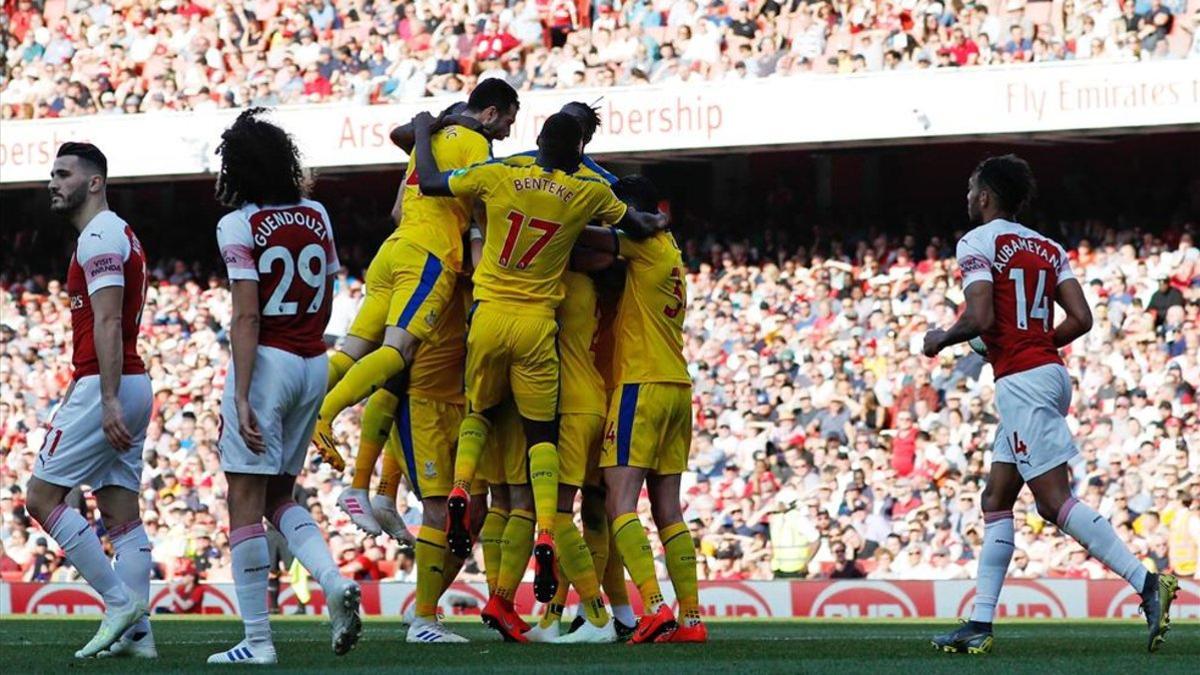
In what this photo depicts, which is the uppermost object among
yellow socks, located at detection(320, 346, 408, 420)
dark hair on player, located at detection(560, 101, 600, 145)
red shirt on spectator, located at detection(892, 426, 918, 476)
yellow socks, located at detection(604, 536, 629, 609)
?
dark hair on player, located at detection(560, 101, 600, 145)

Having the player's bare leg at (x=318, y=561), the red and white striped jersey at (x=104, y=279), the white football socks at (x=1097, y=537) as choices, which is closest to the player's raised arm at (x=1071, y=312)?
the white football socks at (x=1097, y=537)

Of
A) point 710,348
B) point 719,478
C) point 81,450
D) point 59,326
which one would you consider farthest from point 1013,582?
point 59,326

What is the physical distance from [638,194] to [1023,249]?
2.29 m

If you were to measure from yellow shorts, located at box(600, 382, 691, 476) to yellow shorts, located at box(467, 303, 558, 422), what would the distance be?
1.13 feet

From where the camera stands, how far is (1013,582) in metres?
18.1

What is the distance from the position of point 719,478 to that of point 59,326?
10529mm

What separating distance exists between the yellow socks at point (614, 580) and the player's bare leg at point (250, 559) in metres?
3.18

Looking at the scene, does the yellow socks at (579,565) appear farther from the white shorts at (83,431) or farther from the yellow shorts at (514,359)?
the white shorts at (83,431)

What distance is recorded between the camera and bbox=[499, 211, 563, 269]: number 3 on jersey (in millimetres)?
10547

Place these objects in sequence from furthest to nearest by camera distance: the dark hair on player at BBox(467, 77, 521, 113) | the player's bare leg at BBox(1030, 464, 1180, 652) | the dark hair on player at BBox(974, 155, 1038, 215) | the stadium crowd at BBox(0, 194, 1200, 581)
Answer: the stadium crowd at BBox(0, 194, 1200, 581) → the dark hair on player at BBox(467, 77, 521, 113) → the dark hair on player at BBox(974, 155, 1038, 215) → the player's bare leg at BBox(1030, 464, 1180, 652)

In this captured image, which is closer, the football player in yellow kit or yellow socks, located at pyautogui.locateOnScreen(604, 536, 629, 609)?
the football player in yellow kit

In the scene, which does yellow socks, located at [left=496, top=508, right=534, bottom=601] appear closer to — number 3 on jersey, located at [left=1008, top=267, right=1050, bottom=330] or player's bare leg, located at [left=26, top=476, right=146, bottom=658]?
player's bare leg, located at [left=26, top=476, right=146, bottom=658]

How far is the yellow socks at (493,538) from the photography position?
1138 centimetres

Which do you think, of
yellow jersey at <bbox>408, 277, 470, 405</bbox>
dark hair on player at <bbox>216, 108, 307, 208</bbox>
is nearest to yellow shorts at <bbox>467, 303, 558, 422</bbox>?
yellow jersey at <bbox>408, 277, 470, 405</bbox>
